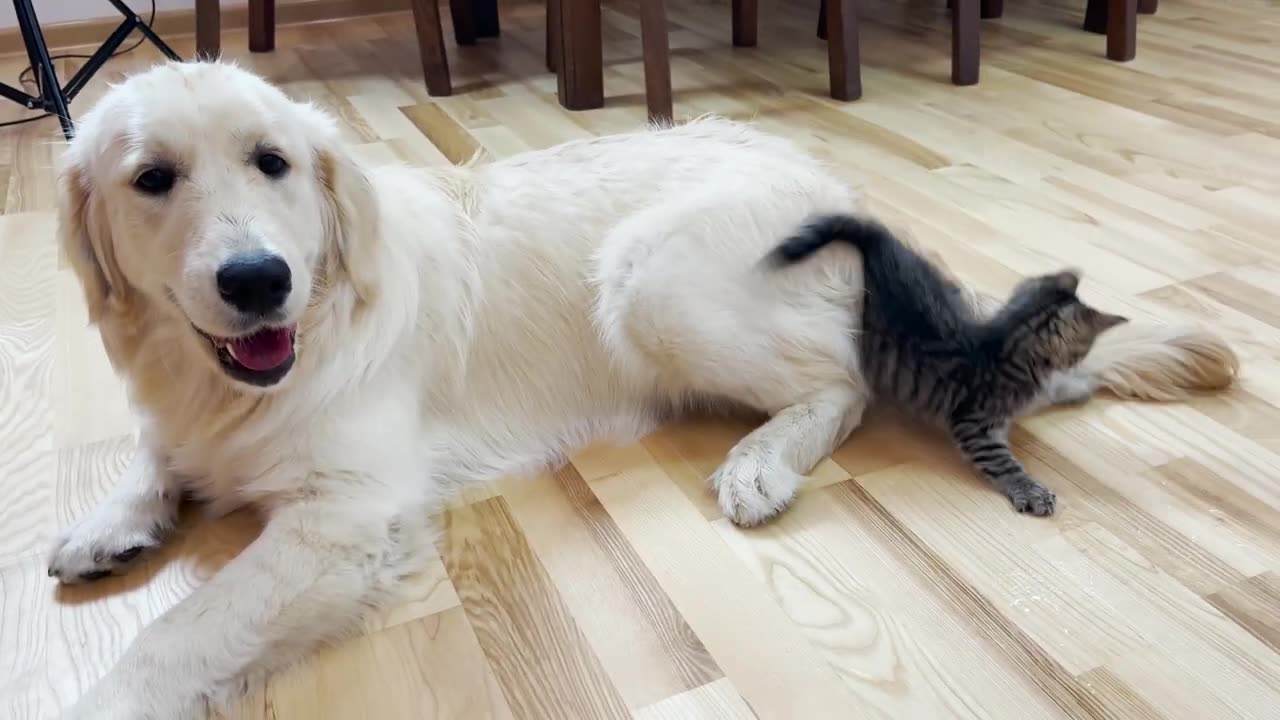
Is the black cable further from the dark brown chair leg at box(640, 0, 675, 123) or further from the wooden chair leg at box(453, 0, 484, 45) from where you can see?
the dark brown chair leg at box(640, 0, 675, 123)

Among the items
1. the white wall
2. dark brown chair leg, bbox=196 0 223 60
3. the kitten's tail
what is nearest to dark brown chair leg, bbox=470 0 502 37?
dark brown chair leg, bbox=196 0 223 60

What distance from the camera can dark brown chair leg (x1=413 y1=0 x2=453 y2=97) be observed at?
11.8 feet

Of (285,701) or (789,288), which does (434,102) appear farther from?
(285,701)

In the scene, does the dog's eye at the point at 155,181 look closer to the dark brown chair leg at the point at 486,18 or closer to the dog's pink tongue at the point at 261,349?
the dog's pink tongue at the point at 261,349

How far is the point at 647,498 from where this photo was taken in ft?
5.17

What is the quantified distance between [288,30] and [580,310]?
3.81 meters

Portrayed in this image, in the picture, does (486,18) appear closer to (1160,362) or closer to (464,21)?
(464,21)

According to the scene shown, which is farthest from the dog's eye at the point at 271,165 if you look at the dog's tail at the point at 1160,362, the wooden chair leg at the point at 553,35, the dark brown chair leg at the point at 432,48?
the dark brown chair leg at the point at 432,48

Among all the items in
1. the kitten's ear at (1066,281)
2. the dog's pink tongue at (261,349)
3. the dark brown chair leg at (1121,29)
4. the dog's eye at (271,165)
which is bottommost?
the dark brown chair leg at (1121,29)

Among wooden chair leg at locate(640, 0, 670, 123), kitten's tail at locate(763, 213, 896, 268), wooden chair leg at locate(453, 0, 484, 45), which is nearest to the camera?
kitten's tail at locate(763, 213, 896, 268)

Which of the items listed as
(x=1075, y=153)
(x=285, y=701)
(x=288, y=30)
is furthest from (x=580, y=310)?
(x=288, y=30)

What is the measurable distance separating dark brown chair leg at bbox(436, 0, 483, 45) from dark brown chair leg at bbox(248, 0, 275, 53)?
77 centimetres

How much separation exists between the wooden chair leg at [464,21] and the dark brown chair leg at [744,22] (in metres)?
1.17

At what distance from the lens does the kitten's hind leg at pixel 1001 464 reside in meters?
1.46
